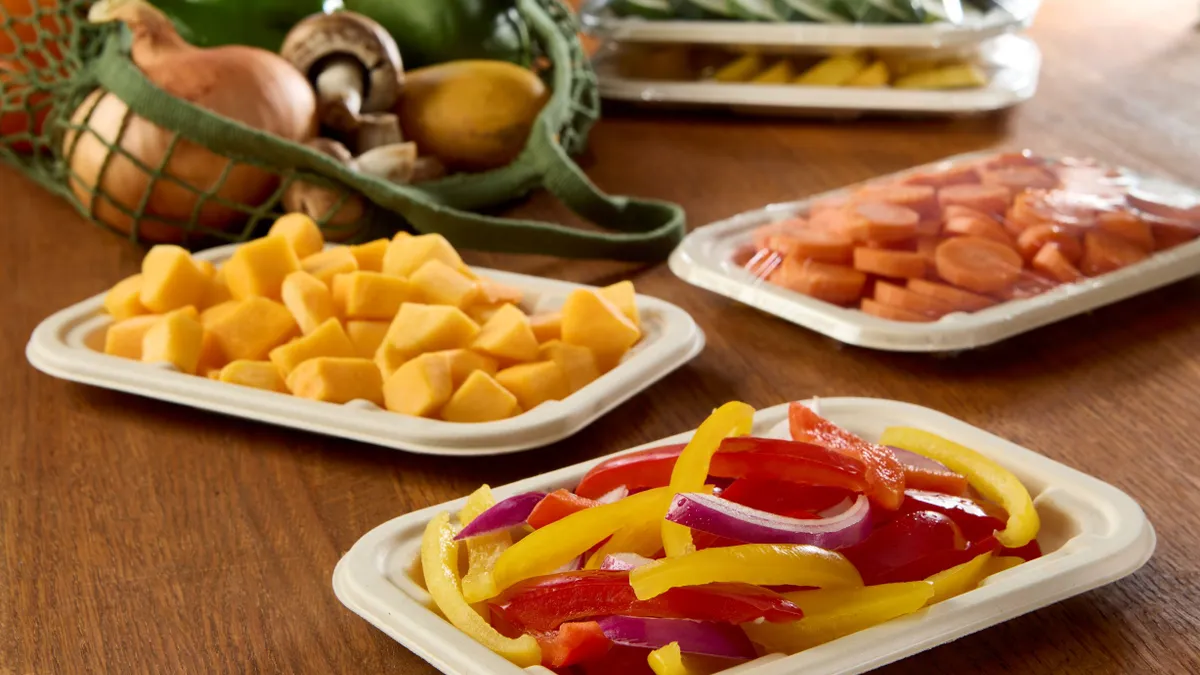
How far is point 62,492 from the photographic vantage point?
914mm

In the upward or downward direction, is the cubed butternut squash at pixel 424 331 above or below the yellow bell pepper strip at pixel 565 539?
below

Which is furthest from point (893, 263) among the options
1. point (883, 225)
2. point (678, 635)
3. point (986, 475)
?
point (678, 635)

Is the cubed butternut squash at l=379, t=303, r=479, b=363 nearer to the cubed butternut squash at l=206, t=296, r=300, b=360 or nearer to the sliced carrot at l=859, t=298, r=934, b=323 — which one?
the cubed butternut squash at l=206, t=296, r=300, b=360

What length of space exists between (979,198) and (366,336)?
611mm

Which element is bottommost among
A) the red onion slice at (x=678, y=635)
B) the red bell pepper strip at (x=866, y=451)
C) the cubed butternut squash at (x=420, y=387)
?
the cubed butternut squash at (x=420, y=387)

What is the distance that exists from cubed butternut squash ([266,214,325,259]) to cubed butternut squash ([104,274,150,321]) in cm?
14

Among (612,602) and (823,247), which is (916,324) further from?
(612,602)

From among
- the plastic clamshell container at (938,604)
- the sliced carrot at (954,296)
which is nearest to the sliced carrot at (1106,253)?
the sliced carrot at (954,296)

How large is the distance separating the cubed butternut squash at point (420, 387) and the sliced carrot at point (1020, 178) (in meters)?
0.63

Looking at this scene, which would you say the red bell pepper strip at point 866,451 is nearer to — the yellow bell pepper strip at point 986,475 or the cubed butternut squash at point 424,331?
the yellow bell pepper strip at point 986,475

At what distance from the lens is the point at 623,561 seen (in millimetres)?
662

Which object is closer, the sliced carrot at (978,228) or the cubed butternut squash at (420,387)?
the cubed butternut squash at (420,387)

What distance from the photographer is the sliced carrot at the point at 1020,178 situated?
122 cm

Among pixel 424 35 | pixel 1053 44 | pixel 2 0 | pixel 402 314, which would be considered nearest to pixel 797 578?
pixel 402 314
